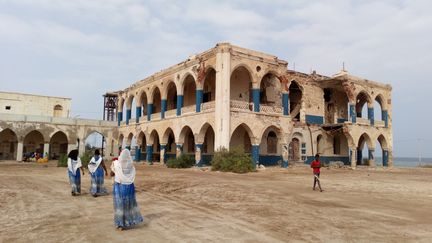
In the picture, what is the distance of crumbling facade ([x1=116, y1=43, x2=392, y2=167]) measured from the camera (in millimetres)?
21219

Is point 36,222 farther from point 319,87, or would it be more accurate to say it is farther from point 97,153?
point 319,87

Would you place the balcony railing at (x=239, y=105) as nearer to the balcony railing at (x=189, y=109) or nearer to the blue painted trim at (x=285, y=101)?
the blue painted trim at (x=285, y=101)

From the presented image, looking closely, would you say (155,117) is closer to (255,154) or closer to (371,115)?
(255,154)

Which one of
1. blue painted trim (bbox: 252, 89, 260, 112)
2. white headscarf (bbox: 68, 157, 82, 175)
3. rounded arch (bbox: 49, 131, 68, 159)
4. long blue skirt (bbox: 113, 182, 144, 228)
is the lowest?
long blue skirt (bbox: 113, 182, 144, 228)

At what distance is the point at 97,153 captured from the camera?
9.45m

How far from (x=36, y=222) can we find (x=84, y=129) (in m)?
30.7

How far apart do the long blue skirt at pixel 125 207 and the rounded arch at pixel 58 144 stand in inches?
1370

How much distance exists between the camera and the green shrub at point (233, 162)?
1895 cm

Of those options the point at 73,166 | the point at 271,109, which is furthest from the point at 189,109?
the point at 73,166

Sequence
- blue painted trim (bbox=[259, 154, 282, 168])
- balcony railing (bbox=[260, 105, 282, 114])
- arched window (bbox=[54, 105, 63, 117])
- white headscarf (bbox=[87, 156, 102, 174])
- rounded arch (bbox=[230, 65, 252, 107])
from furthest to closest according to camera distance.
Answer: arched window (bbox=[54, 105, 63, 117]), blue painted trim (bbox=[259, 154, 282, 168]), rounded arch (bbox=[230, 65, 252, 107]), balcony railing (bbox=[260, 105, 282, 114]), white headscarf (bbox=[87, 156, 102, 174])

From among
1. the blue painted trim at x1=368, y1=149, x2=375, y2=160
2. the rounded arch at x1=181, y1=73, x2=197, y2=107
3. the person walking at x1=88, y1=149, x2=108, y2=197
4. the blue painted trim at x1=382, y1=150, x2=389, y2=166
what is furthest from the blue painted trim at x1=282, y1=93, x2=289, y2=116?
the person walking at x1=88, y1=149, x2=108, y2=197

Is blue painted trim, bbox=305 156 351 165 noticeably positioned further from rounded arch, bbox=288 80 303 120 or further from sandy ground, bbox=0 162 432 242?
sandy ground, bbox=0 162 432 242

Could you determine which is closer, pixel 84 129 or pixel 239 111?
pixel 239 111

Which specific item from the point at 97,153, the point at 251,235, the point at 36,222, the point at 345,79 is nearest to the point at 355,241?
the point at 251,235
